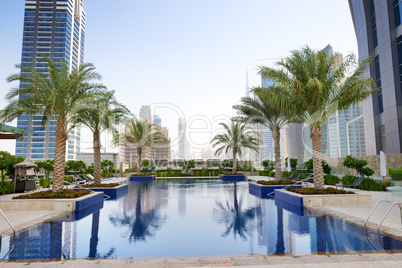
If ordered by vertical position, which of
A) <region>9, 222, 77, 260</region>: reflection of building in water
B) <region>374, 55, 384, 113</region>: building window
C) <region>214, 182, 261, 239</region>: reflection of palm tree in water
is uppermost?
<region>374, 55, 384, 113</region>: building window

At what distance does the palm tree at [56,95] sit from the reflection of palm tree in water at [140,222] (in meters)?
3.98

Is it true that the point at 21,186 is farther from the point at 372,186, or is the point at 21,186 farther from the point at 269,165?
the point at 269,165

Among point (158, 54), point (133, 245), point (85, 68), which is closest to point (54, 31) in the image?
point (158, 54)

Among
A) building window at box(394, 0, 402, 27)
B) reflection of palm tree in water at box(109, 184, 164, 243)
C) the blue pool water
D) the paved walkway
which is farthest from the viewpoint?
building window at box(394, 0, 402, 27)

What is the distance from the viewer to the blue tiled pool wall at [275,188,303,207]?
10.5 metres

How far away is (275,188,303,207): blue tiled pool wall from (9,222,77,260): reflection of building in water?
816 cm

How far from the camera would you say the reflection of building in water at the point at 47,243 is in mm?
4926

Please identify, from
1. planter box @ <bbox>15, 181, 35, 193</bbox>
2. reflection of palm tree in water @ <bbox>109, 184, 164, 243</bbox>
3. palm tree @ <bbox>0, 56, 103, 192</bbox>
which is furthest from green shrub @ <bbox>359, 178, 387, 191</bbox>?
planter box @ <bbox>15, 181, 35, 193</bbox>

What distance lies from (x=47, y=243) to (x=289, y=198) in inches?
366

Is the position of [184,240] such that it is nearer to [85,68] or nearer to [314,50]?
[85,68]

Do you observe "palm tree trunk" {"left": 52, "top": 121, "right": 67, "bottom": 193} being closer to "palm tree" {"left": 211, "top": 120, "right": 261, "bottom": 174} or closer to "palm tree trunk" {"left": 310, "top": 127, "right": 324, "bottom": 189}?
"palm tree trunk" {"left": 310, "top": 127, "right": 324, "bottom": 189}

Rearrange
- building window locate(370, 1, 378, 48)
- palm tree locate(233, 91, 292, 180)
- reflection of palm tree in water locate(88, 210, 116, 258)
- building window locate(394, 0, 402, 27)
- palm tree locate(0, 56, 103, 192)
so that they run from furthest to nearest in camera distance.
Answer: building window locate(370, 1, 378, 48) < building window locate(394, 0, 402, 27) < palm tree locate(233, 91, 292, 180) < palm tree locate(0, 56, 103, 192) < reflection of palm tree in water locate(88, 210, 116, 258)

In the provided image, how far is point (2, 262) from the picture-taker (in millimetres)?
4449

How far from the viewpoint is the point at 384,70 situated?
26.0m
